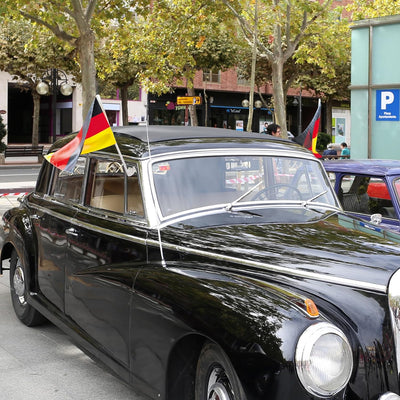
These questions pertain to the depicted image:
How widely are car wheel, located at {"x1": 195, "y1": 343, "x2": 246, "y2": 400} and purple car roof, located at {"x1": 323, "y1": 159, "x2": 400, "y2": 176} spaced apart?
4625mm

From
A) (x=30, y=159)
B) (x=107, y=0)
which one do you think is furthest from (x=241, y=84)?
(x=107, y=0)

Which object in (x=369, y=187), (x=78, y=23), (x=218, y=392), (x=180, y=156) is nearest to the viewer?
(x=218, y=392)

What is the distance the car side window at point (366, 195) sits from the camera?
24.3 feet

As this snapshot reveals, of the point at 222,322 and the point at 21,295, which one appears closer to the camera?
the point at 222,322

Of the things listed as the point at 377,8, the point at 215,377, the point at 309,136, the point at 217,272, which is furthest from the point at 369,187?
the point at 377,8

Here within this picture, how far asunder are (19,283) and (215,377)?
3.46 m

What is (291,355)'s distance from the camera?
9.26 feet

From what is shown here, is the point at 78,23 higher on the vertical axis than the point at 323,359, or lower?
higher

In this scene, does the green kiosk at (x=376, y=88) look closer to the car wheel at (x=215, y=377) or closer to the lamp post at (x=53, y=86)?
the car wheel at (x=215, y=377)

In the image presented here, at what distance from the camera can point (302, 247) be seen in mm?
3650

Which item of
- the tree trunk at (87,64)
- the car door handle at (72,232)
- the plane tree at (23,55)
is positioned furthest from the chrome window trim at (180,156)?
the plane tree at (23,55)

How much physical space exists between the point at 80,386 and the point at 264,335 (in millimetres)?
2216

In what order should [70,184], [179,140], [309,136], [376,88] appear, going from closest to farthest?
1. [179,140]
2. [70,184]
3. [309,136]
4. [376,88]

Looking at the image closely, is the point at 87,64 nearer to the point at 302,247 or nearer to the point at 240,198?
the point at 240,198
